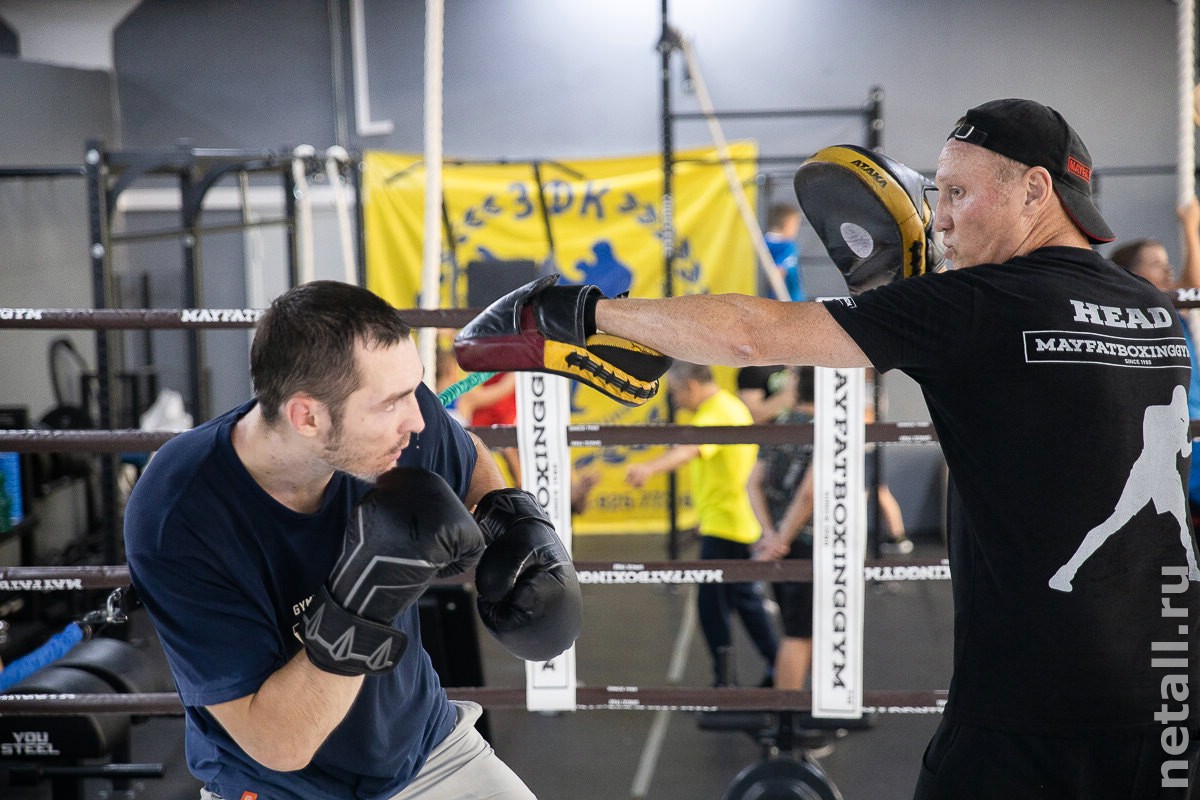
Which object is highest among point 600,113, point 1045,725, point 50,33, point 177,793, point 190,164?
point 50,33

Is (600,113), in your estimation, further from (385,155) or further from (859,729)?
(859,729)

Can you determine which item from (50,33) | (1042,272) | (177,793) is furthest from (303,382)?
(50,33)

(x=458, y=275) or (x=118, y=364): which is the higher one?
(x=458, y=275)

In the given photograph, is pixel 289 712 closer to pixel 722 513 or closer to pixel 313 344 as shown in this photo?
pixel 313 344

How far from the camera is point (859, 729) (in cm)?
367

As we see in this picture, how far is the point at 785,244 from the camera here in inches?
229

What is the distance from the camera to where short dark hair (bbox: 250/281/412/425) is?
1.40 metres

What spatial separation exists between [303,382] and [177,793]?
2498mm

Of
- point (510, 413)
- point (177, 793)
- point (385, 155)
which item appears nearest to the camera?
point (177, 793)

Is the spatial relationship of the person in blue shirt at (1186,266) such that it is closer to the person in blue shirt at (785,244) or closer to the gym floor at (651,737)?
the gym floor at (651,737)

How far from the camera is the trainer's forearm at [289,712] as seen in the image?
1.37m

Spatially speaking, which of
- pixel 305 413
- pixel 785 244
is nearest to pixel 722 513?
pixel 785 244

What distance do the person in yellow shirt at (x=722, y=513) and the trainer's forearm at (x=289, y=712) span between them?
2494 millimetres

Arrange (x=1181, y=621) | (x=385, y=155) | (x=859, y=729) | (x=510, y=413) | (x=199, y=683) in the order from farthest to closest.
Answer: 1. (x=385, y=155)
2. (x=510, y=413)
3. (x=859, y=729)
4. (x=1181, y=621)
5. (x=199, y=683)
